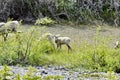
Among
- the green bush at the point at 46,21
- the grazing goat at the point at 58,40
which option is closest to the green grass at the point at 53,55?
the grazing goat at the point at 58,40

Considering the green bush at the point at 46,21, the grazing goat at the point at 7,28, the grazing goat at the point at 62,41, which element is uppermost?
the grazing goat at the point at 7,28

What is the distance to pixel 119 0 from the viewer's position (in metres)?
19.5

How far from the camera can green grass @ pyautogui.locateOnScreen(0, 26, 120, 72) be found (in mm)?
10039

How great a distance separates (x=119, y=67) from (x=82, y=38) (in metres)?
6.04

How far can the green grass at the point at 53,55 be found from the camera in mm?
10039

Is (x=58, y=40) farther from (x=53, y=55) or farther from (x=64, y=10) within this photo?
(x=64, y=10)

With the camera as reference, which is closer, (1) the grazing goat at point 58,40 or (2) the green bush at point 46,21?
(1) the grazing goat at point 58,40

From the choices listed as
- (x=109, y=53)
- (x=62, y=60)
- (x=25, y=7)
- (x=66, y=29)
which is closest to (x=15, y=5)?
(x=25, y=7)

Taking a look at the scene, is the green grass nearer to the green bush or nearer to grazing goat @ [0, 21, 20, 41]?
grazing goat @ [0, 21, 20, 41]

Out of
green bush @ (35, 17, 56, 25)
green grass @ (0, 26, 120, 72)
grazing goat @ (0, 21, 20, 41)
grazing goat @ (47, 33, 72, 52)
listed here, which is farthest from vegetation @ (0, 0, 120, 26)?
green grass @ (0, 26, 120, 72)

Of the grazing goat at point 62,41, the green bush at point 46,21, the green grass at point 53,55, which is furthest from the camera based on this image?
the green bush at point 46,21

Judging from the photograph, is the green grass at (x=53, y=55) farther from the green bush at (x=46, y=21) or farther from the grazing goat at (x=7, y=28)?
the green bush at (x=46, y=21)

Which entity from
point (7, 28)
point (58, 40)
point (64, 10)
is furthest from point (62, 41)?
point (64, 10)

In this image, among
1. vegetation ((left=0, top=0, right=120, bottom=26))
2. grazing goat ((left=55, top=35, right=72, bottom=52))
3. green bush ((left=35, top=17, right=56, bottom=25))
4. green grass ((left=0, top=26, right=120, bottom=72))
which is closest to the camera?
green grass ((left=0, top=26, right=120, bottom=72))
